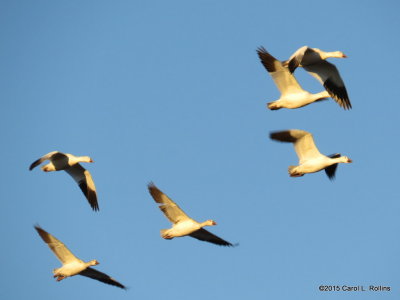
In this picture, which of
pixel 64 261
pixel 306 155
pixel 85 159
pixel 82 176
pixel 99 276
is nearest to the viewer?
pixel 306 155

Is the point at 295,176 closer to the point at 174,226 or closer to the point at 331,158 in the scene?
the point at 331,158

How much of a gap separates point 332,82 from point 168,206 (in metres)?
6.10

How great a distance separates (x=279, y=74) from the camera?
71.0 ft

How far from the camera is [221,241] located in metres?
22.5

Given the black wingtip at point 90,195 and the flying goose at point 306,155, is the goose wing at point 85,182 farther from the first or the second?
the flying goose at point 306,155

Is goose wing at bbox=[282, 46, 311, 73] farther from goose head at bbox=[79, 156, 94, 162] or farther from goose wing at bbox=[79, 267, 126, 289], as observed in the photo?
goose wing at bbox=[79, 267, 126, 289]

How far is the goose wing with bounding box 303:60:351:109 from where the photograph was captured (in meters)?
22.0

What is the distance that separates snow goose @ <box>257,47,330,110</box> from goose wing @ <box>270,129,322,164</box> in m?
0.99

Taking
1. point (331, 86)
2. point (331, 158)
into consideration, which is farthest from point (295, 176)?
point (331, 86)

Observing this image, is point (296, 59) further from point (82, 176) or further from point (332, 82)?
point (82, 176)

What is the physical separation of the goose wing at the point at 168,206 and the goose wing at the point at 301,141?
3.40 m

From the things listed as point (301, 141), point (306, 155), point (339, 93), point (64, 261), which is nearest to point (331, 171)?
point (306, 155)

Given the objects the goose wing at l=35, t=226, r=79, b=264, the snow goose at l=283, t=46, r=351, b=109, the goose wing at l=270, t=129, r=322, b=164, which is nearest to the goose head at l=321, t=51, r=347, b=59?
the snow goose at l=283, t=46, r=351, b=109

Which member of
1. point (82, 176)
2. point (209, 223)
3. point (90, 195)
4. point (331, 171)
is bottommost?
point (209, 223)
